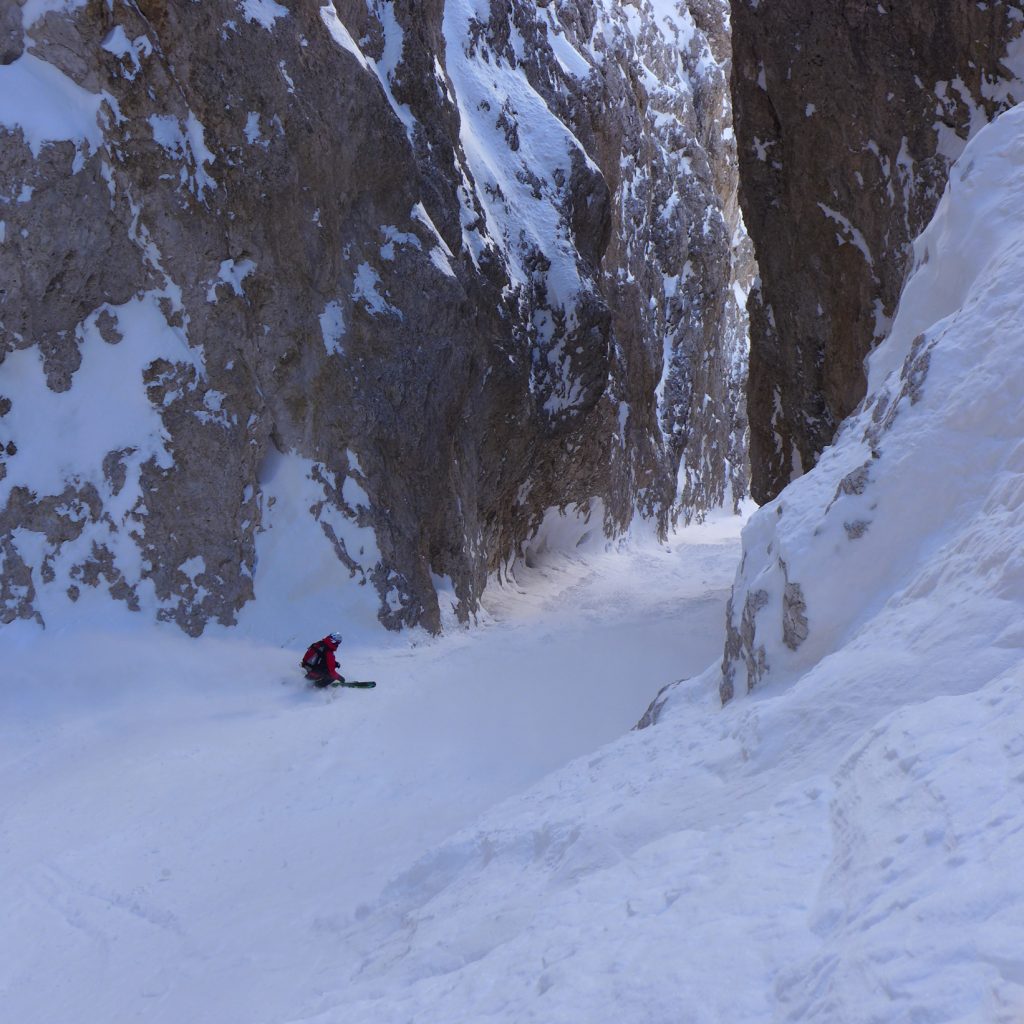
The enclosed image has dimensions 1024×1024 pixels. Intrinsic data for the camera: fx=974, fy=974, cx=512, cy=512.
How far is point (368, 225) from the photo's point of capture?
610 inches

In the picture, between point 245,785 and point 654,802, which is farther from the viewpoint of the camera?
point 245,785

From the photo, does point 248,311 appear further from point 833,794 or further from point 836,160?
point 833,794

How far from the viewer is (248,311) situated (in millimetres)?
13984

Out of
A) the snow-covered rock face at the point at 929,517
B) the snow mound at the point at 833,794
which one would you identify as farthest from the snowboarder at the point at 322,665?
the snow-covered rock face at the point at 929,517

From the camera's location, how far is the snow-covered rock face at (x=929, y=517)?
4203 mm

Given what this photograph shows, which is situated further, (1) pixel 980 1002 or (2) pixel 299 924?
(2) pixel 299 924

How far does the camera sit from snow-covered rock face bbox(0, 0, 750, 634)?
12695mm

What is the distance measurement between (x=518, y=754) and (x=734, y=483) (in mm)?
34226

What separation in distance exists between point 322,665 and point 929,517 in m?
8.03

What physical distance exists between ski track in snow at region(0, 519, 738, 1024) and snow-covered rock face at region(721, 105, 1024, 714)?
263 centimetres

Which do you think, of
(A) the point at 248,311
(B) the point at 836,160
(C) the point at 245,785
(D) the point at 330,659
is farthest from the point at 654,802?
(B) the point at 836,160

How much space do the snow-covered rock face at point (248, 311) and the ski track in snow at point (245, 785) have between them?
131 cm

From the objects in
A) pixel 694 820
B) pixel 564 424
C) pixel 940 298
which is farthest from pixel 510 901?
pixel 564 424

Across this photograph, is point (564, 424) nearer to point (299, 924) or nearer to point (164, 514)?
point (164, 514)
